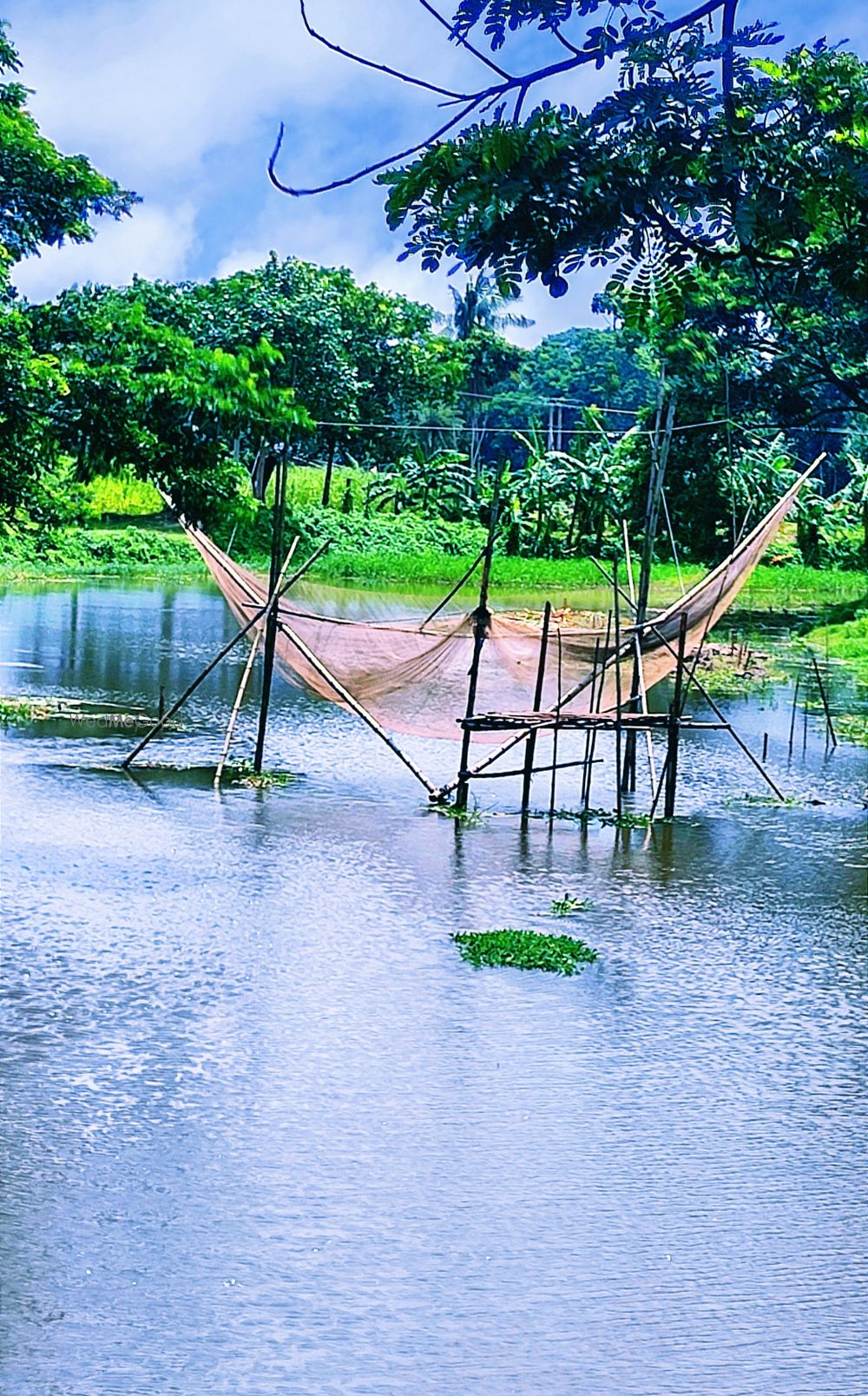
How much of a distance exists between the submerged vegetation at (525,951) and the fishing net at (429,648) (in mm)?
2488

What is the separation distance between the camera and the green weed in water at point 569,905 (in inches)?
276

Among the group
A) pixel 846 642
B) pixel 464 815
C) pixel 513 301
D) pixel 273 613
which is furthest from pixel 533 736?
pixel 846 642

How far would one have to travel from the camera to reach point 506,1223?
13.4 ft

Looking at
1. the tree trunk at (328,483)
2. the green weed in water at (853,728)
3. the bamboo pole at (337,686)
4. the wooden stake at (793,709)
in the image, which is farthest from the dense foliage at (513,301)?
the green weed in water at (853,728)

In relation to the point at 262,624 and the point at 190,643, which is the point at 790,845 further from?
the point at 190,643

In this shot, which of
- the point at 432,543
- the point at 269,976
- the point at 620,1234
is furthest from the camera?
the point at 432,543

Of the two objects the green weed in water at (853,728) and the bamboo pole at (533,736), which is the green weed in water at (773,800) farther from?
the green weed in water at (853,728)

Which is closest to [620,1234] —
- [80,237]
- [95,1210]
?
[95,1210]

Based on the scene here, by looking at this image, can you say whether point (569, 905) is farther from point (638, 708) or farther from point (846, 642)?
point (846, 642)

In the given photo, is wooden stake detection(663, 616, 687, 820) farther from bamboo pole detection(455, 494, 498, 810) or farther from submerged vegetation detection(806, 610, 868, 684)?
submerged vegetation detection(806, 610, 868, 684)

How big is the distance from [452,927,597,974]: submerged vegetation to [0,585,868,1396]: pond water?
0.30ft

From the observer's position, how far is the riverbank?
904 inches

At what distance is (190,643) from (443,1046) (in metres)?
11.0

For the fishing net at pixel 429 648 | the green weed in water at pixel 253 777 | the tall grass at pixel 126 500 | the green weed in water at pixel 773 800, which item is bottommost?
the green weed in water at pixel 253 777
